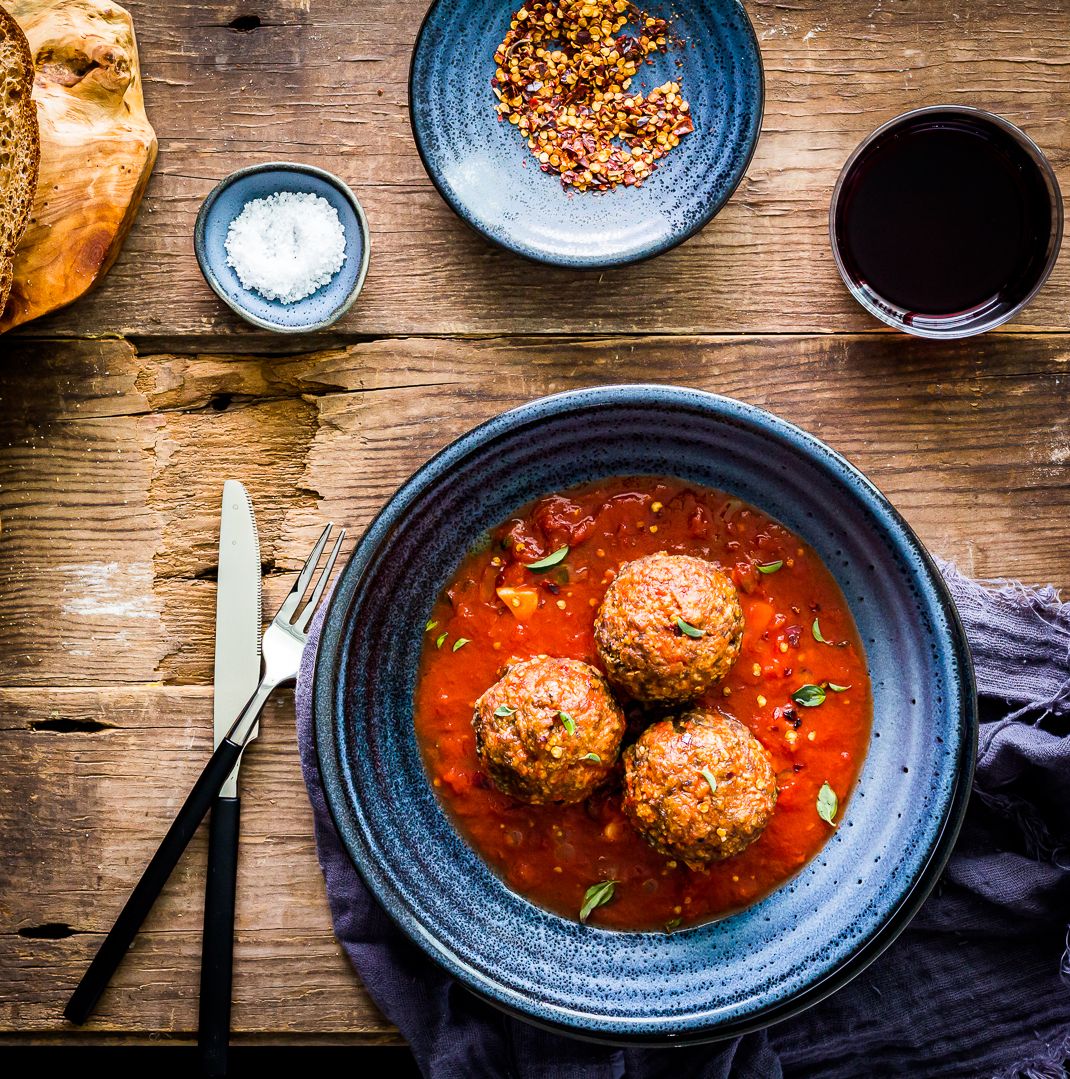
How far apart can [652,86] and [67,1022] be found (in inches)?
116

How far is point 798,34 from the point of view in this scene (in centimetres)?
264

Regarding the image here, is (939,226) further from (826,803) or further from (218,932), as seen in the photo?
(218,932)

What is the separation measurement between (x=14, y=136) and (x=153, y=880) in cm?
186

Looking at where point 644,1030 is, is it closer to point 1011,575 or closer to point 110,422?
point 1011,575

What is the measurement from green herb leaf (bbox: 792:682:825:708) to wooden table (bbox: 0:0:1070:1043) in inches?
23.5

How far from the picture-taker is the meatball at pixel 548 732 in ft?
6.83

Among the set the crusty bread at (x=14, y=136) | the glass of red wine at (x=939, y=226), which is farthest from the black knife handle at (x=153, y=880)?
the glass of red wine at (x=939, y=226)

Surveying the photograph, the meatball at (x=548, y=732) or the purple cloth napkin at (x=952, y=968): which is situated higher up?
the meatball at (x=548, y=732)

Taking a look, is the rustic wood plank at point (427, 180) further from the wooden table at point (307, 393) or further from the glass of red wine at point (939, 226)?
the glass of red wine at point (939, 226)

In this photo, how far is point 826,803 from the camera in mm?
2395

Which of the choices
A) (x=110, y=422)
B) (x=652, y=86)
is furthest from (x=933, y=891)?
(x=110, y=422)

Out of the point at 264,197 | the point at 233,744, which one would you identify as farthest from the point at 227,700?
the point at 264,197

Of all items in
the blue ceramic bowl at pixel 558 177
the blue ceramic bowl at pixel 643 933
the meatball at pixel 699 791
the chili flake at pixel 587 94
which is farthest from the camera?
the chili flake at pixel 587 94

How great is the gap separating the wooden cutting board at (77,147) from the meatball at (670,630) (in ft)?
5.33
